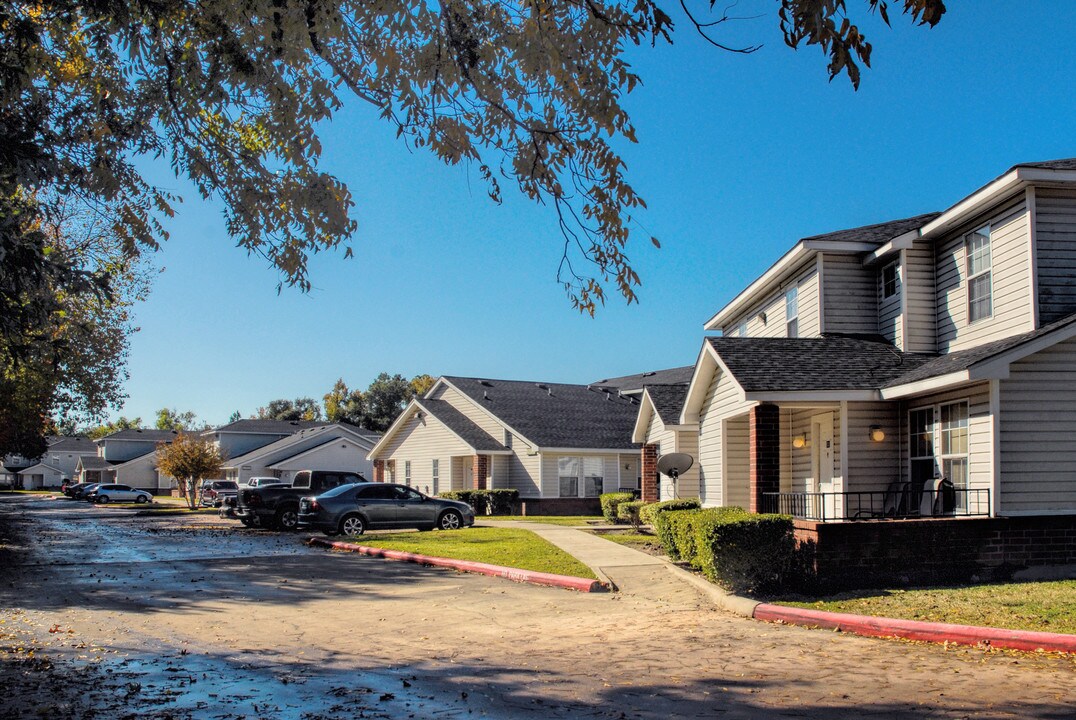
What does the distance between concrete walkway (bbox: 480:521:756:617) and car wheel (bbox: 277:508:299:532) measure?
11.8 metres

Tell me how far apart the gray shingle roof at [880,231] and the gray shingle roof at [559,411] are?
19.1 meters

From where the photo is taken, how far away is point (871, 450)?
16719mm

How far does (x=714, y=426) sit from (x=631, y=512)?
19.6 ft

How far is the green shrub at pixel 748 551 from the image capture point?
1204cm

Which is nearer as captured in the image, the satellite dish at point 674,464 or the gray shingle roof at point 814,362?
the gray shingle roof at point 814,362

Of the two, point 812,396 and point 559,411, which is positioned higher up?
point 559,411

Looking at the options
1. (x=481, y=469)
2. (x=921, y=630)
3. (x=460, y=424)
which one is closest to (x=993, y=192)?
(x=921, y=630)

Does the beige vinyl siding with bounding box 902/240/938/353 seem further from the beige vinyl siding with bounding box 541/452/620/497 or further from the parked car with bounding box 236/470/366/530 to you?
the beige vinyl siding with bounding box 541/452/620/497

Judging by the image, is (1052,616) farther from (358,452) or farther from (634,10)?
(358,452)

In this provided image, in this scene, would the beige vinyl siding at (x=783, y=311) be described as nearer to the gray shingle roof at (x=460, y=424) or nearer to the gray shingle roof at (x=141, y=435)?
the gray shingle roof at (x=460, y=424)

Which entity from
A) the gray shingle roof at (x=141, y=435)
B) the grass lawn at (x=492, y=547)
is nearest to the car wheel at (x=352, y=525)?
the grass lawn at (x=492, y=547)

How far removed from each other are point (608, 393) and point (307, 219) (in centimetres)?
4033

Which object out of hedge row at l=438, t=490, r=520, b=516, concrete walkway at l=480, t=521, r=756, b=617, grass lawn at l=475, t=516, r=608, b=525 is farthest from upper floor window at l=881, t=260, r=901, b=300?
hedge row at l=438, t=490, r=520, b=516

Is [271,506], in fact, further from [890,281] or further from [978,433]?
[978,433]
